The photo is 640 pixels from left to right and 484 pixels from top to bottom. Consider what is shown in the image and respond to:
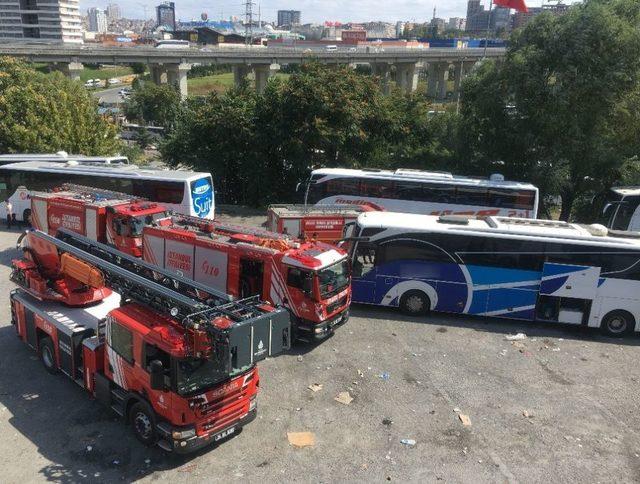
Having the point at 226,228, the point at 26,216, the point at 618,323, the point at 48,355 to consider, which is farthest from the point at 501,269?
the point at 26,216

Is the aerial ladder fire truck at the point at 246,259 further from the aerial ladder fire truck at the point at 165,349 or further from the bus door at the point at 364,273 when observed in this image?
the aerial ladder fire truck at the point at 165,349

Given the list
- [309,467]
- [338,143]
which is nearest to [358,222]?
[309,467]

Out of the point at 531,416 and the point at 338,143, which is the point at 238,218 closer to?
the point at 338,143

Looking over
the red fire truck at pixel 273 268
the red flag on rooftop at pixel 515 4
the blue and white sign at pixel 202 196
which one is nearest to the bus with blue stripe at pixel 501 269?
the red fire truck at pixel 273 268

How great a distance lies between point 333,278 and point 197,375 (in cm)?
532

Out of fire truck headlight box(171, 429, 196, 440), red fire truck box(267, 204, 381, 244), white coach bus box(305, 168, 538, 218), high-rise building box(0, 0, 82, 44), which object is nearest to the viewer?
fire truck headlight box(171, 429, 196, 440)

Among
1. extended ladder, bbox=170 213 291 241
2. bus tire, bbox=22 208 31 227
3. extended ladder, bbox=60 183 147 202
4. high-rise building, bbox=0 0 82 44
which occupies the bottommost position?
bus tire, bbox=22 208 31 227

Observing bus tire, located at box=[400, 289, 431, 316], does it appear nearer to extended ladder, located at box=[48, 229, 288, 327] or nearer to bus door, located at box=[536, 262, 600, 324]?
bus door, located at box=[536, 262, 600, 324]

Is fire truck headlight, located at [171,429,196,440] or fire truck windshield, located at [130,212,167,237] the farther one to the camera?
fire truck windshield, located at [130,212,167,237]

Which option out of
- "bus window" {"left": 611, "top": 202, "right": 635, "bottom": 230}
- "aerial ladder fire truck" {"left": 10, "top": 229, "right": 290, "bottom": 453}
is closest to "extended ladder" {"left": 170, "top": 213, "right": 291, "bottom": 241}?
"aerial ladder fire truck" {"left": 10, "top": 229, "right": 290, "bottom": 453}

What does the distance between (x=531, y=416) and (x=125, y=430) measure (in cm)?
788

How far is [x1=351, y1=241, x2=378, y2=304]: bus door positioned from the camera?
14.9 meters

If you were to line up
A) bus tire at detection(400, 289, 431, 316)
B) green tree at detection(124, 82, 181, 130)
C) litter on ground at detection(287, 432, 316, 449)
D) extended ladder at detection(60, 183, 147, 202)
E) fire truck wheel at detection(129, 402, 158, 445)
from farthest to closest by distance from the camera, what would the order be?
green tree at detection(124, 82, 181, 130)
extended ladder at detection(60, 183, 147, 202)
bus tire at detection(400, 289, 431, 316)
litter on ground at detection(287, 432, 316, 449)
fire truck wheel at detection(129, 402, 158, 445)

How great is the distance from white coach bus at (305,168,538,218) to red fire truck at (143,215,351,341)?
7982mm
